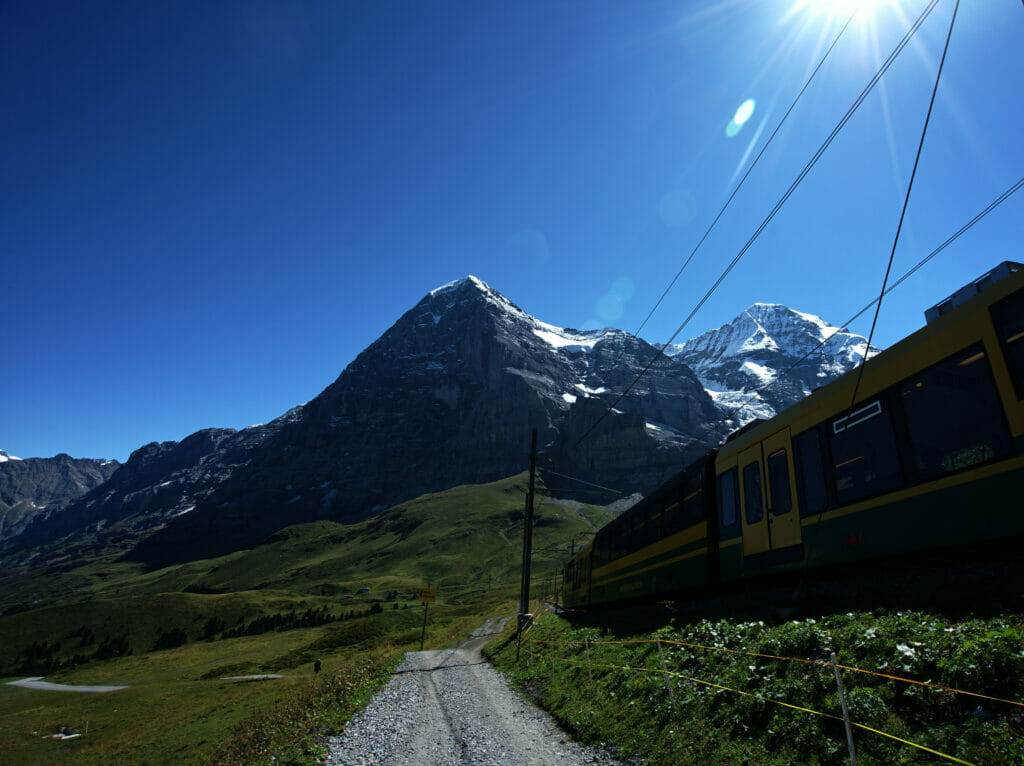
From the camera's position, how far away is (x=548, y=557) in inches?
6845

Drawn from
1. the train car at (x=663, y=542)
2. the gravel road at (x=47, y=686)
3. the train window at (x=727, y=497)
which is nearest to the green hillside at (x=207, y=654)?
the gravel road at (x=47, y=686)

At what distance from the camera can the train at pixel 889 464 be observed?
938 centimetres

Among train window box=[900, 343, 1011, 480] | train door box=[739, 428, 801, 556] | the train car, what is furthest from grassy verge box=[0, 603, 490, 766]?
train window box=[900, 343, 1011, 480]

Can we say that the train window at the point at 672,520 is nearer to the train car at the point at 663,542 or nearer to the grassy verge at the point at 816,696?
the train car at the point at 663,542

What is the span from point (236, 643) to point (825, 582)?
340 feet

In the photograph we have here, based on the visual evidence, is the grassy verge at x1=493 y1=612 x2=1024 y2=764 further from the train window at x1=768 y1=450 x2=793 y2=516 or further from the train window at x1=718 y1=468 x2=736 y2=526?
the train window at x1=718 y1=468 x2=736 y2=526

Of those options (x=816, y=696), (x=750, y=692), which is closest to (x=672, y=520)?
(x=750, y=692)

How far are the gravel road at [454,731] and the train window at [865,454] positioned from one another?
8.22 meters

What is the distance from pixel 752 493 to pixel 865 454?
4810 mm

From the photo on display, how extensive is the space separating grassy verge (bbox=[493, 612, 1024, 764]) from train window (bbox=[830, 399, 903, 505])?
301cm

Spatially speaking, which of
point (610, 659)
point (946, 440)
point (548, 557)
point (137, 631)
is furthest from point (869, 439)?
point (548, 557)

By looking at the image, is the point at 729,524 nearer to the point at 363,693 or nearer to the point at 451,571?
the point at 363,693

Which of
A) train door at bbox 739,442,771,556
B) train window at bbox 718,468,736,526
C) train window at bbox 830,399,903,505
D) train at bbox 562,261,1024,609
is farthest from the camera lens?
train window at bbox 718,468,736,526

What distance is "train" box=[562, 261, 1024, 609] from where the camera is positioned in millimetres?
9375
